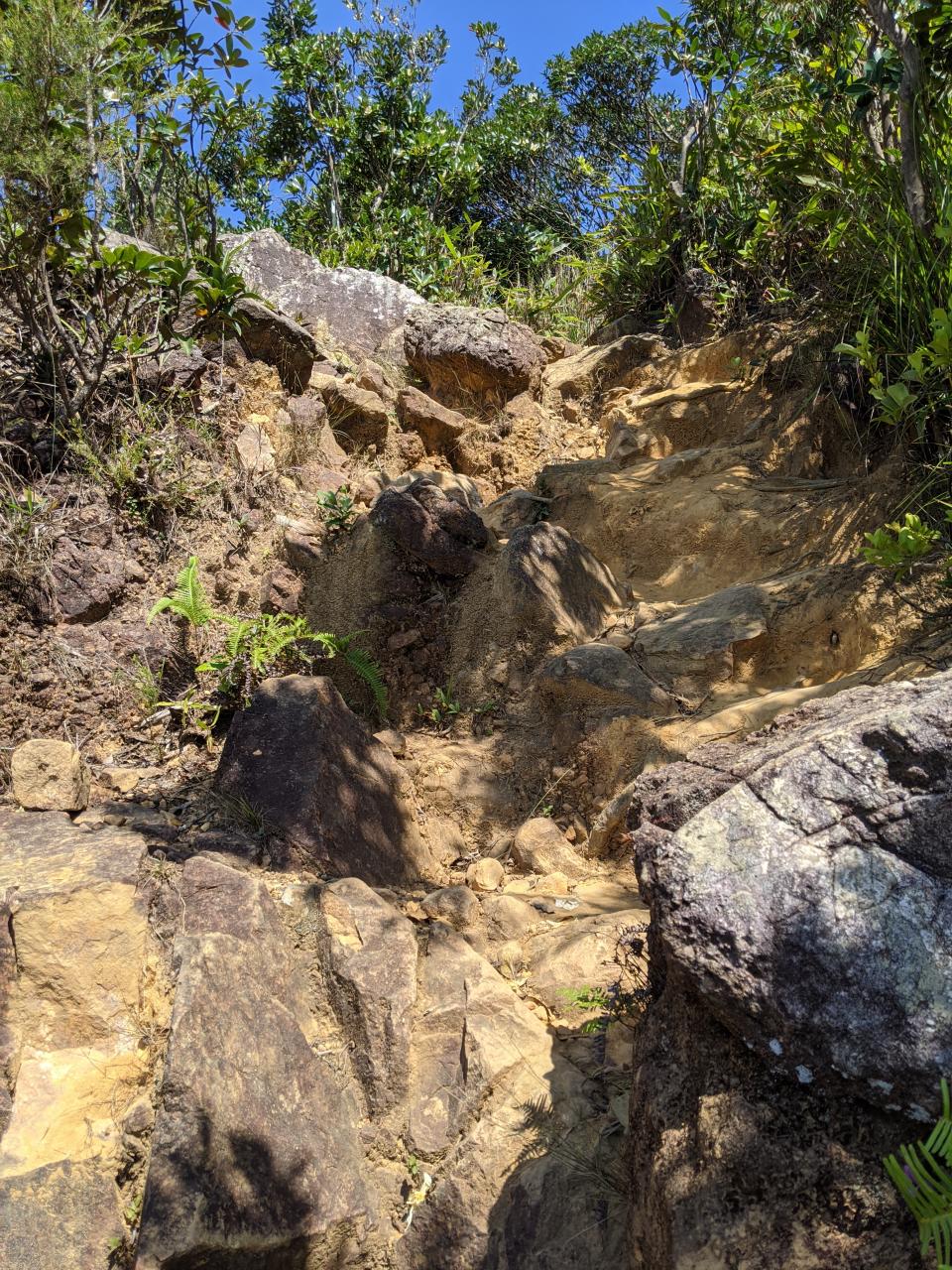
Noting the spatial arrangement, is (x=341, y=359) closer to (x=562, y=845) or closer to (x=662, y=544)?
(x=662, y=544)

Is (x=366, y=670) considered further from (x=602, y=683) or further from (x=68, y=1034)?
(x=68, y=1034)

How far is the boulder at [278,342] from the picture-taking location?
633cm

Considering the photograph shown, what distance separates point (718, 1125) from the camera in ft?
5.49

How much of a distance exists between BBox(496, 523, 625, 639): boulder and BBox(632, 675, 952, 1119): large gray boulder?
2686mm

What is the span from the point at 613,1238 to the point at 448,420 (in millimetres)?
5662

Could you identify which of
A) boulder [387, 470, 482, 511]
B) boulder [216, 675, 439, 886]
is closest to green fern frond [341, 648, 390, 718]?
boulder [216, 675, 439, 886]

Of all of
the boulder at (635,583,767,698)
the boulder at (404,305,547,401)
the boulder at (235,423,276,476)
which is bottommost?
the boulder at (635,583,767,698)

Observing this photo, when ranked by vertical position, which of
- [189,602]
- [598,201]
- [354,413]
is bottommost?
[189,602]

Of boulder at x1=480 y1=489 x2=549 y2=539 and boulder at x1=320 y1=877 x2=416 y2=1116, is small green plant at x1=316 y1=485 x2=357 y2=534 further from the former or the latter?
boulder at x1=320 y1=877 x2=416 y2=1116

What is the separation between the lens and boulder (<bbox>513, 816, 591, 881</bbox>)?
11.8 feet

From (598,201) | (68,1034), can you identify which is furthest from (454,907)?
(598,201)

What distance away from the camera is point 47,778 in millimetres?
3422

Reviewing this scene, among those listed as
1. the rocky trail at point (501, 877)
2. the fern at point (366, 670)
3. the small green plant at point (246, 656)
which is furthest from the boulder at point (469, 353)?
the fern at point (366, 670)

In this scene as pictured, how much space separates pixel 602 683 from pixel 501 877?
106cm
